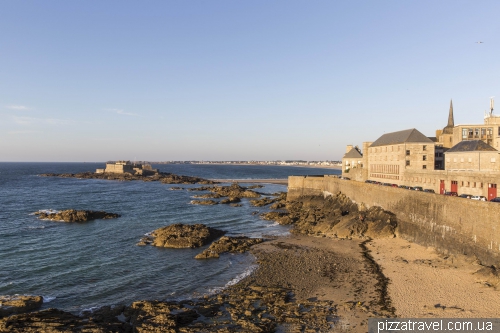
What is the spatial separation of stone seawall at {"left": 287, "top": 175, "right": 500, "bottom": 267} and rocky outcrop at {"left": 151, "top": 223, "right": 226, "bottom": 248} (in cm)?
1908

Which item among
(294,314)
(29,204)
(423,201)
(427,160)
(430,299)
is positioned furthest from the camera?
(29,204)

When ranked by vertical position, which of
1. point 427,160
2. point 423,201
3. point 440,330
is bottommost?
point 440,330

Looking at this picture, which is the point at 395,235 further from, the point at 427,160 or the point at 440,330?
the point at 440,330

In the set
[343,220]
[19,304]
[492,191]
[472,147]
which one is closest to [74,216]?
[19,304]

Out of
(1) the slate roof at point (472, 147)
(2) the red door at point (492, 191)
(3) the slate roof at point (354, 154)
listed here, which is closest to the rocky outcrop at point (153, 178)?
(3) the slate roof at point (354, 154)

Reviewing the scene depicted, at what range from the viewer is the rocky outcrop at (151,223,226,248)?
32.4m

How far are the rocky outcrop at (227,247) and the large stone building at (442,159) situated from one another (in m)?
20.3

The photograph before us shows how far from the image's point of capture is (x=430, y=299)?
19281 mm

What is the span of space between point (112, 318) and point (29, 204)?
51525 millimetres

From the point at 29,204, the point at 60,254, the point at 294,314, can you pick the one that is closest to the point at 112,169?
the point at 29,204

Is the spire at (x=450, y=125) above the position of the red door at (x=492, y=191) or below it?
above

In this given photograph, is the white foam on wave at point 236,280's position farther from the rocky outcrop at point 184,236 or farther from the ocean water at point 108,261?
the rocky outcrop at point 184,236

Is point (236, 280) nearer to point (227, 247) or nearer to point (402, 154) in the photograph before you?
point (227, 247)

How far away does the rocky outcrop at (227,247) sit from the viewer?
95.4ft
